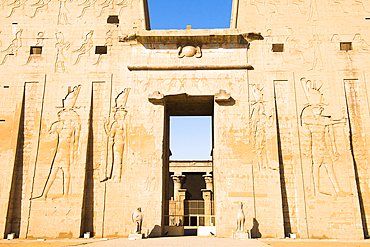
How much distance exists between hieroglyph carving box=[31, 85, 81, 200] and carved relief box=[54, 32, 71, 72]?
3.84ft

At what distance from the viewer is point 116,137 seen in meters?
13.8

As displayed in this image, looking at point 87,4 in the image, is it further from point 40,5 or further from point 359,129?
point 359,129

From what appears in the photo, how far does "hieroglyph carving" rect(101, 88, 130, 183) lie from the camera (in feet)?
44.1

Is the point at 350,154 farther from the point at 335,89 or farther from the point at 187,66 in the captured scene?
the point at 187,66

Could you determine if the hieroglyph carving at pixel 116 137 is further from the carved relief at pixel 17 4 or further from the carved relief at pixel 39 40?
the carved relief at pixel 17 4

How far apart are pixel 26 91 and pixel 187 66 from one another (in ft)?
23.3

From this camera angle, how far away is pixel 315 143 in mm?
13500

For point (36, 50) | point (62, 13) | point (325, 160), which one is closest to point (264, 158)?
point (325, 160)

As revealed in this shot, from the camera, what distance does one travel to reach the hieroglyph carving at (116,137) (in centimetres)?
1344

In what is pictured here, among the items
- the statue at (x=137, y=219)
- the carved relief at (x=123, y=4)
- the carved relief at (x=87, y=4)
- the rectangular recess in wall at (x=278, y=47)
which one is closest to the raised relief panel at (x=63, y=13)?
the carved relief at (x=87, y=4)

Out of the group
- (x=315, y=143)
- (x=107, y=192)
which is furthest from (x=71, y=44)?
(x=315, y=143)

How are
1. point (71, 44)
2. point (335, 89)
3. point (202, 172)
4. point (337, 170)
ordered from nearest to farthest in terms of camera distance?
point (337, 170), point (335, 89), point (71, 44), point (202, 172)

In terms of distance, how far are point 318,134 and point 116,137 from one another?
8.34 meters

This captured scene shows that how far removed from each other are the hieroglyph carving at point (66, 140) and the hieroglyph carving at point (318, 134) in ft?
31.3
